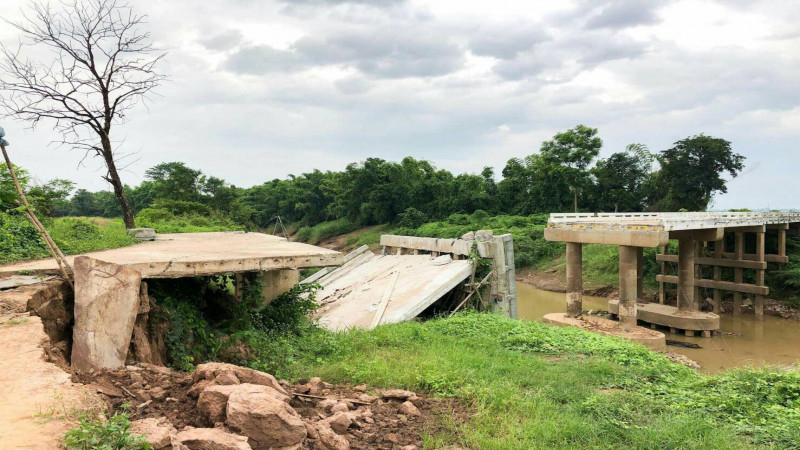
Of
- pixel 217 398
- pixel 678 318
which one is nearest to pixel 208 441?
pixel 217 398

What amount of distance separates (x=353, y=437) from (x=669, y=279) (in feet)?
67.6

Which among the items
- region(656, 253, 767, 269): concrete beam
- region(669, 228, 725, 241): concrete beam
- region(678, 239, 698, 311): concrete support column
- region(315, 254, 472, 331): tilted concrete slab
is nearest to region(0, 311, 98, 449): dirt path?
region(315, 254, 472, 331): tilted concrete slab

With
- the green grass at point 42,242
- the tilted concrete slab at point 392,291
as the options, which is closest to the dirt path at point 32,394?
the green grass at point 42,242

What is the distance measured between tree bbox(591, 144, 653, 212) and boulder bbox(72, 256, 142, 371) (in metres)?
36.0

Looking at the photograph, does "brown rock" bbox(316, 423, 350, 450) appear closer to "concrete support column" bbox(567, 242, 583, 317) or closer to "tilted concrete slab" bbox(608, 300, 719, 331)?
"concrete support column" bbox(567, 242, 583, 317)

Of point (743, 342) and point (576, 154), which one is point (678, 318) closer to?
point (743, 342)

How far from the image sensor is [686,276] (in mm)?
17656

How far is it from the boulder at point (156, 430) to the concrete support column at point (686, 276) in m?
18.0

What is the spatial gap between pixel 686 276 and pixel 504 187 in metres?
25.3

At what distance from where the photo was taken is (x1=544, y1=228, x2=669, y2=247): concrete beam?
43.1ft

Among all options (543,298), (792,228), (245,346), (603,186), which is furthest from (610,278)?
(245,346)

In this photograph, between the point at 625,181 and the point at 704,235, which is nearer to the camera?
the point at 704,235

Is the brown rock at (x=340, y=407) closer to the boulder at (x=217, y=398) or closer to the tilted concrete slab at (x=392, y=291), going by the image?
the boulder at (x=217, y=398)

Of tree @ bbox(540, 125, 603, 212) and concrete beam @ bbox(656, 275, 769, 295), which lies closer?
concrete beam @ bbox(656, 275, 769, 295)
